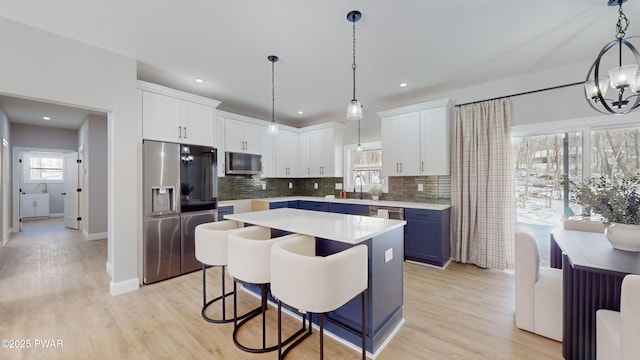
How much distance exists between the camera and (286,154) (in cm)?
554

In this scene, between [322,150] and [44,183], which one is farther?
[44,183]

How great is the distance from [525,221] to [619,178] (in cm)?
110

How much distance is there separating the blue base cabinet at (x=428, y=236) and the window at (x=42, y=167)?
10853mm

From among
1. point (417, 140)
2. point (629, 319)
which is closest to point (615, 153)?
point (417, 140)

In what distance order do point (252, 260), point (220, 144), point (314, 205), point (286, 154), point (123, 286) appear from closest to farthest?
point (252, 260) < point (123, 286) < point (220, 144) < point (314, 205) < point (286, 154)

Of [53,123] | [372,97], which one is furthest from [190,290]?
[53,123]

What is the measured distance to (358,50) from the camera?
9.12 feet

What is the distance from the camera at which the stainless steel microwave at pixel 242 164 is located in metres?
4.45

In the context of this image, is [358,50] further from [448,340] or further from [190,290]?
[190,290]

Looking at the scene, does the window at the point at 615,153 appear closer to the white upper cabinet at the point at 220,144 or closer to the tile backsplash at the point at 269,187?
the tile backsplash at the point at 269,187

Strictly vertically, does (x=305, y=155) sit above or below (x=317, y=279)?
above

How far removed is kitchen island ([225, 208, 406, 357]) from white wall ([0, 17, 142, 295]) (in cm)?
182

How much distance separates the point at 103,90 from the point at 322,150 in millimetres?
3636

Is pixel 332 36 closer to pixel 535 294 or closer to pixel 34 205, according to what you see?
pixel 535 294
